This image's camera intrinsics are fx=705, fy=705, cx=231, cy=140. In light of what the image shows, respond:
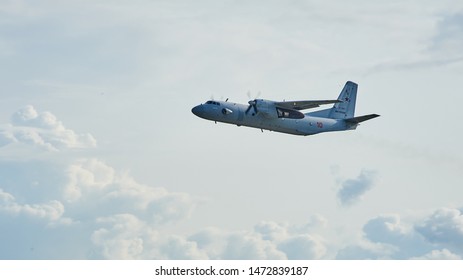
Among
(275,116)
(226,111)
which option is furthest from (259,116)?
(226,111)

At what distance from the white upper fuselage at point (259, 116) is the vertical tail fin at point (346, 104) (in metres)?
9.00

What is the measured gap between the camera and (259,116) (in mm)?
96500

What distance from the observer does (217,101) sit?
95.3 m

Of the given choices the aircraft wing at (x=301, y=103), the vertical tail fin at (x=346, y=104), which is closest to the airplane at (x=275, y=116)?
the aircraft wing at (x=301, y=103)

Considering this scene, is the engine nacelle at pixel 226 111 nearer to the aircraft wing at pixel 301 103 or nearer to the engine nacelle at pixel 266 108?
the engine nacelle at pixel 266 108

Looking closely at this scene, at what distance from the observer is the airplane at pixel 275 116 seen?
94812mm

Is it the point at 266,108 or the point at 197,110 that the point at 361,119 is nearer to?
the point at 266,108

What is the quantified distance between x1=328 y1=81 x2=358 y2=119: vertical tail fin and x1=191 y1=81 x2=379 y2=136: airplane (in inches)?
159

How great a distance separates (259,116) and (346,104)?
22.1m

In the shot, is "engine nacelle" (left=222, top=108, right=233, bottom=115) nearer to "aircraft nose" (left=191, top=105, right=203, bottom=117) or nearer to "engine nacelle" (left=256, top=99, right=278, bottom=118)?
"aircraft nose" (left=191, top=105, right=203, bottom=117)
